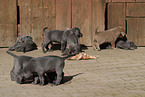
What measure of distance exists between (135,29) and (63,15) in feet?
8.79

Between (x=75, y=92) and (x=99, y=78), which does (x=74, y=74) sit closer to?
(x=99, y=78)

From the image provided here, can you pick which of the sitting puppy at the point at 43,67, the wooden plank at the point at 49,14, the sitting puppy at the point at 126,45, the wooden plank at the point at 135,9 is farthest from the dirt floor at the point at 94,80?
the wooden plank at the point at 135,9

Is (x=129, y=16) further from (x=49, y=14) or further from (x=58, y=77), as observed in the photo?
(x=58, y=77)

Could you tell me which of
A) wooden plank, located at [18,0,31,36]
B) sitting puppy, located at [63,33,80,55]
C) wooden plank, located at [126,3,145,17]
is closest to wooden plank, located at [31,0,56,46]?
wooden plank, located at [18,0,31,36]

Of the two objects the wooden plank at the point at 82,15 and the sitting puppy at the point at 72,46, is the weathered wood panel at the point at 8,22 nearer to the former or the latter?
the wooden plank at the point at 82,15

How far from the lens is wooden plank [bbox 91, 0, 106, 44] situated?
11.7 meters

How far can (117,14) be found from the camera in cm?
1187

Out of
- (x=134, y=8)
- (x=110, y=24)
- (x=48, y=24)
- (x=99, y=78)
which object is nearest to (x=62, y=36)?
(x=48, y=24)

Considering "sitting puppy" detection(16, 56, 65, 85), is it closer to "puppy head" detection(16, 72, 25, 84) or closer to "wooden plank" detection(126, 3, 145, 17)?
"puppy head" detection(16, 72, 25, 84)

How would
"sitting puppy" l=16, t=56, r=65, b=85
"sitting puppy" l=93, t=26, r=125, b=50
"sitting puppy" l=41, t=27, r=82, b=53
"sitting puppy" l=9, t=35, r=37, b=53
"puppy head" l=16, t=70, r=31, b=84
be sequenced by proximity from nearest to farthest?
"sitting puppy" l=16, t=56, r=65, b=85
"puppy head" l=16, t=70, r=31, b=84
"sitting puppy" l=41, t=27, r=82, b=53
"sitting puppy" l=9, t=35, r=37, b=53
"sitting puppy" l=93, t=26, r=125, b=50

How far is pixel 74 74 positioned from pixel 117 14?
4.95 metres

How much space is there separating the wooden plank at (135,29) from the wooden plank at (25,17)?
3.61 m

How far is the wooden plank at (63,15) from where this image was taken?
11594 mm

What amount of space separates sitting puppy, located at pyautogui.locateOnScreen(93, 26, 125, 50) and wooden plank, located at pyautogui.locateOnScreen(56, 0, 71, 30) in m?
1.13
